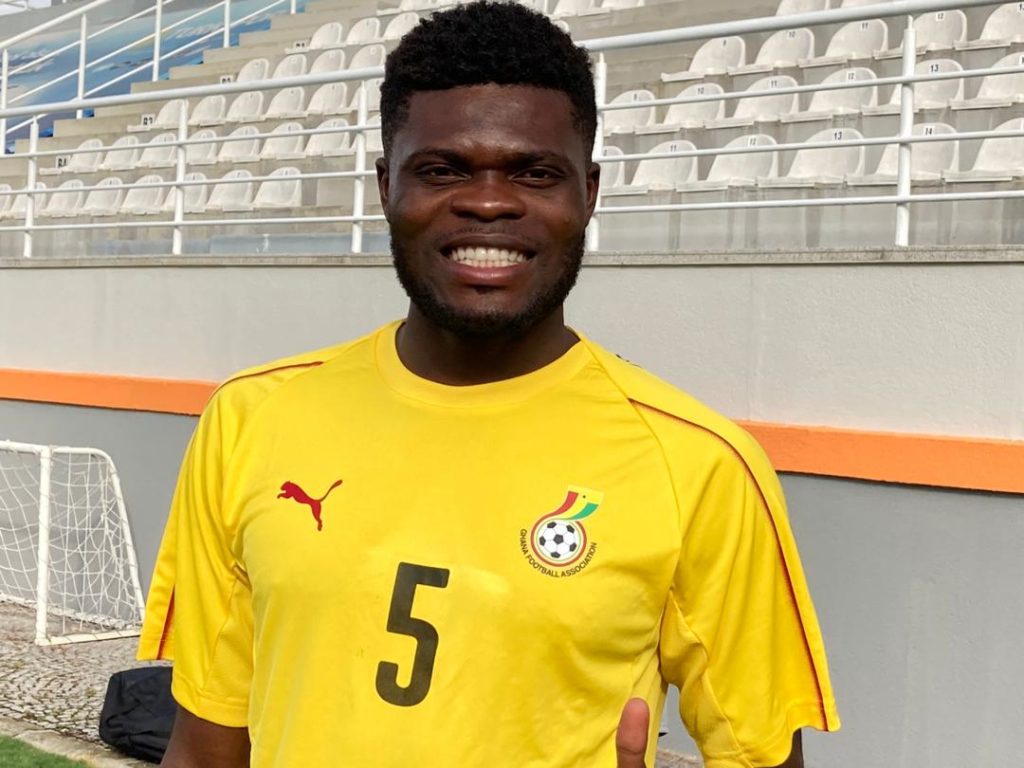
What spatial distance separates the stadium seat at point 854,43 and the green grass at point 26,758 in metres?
5.75

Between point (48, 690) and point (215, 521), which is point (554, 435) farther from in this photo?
point (48, 690)

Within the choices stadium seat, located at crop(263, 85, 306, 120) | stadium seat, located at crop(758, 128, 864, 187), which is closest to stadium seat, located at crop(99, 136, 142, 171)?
stadium seat, located at crop(263, 85, 306, 120)

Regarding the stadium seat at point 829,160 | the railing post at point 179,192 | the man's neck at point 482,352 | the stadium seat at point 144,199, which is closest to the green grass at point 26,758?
the railing post at point 179,192

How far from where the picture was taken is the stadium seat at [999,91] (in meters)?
6.62

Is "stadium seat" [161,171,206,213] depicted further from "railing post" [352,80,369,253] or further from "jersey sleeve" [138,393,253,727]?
"jersey sleeve" [138,393,253,727]

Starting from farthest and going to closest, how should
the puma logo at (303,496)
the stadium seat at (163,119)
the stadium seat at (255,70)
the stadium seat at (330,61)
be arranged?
the stadium seat at (255,70) → the stadium seat at (163,119) → the stadium seat at (330,61) → the puma logo at (303,496)

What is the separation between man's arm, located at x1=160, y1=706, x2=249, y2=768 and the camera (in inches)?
70.2

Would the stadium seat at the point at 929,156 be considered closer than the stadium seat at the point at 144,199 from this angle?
Yes

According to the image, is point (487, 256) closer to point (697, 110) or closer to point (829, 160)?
point (829, 160)

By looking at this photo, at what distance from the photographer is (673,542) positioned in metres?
1.58

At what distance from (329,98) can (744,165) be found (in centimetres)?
477

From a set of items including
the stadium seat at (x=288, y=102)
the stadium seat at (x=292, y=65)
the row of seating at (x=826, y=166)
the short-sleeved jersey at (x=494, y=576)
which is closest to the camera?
the short-sleeved jersey at (x=494, y=576)

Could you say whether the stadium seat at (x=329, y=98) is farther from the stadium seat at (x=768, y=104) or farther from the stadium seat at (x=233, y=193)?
the stadium seat at (x=768, y=104)

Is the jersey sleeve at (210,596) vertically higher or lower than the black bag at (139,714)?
higher
